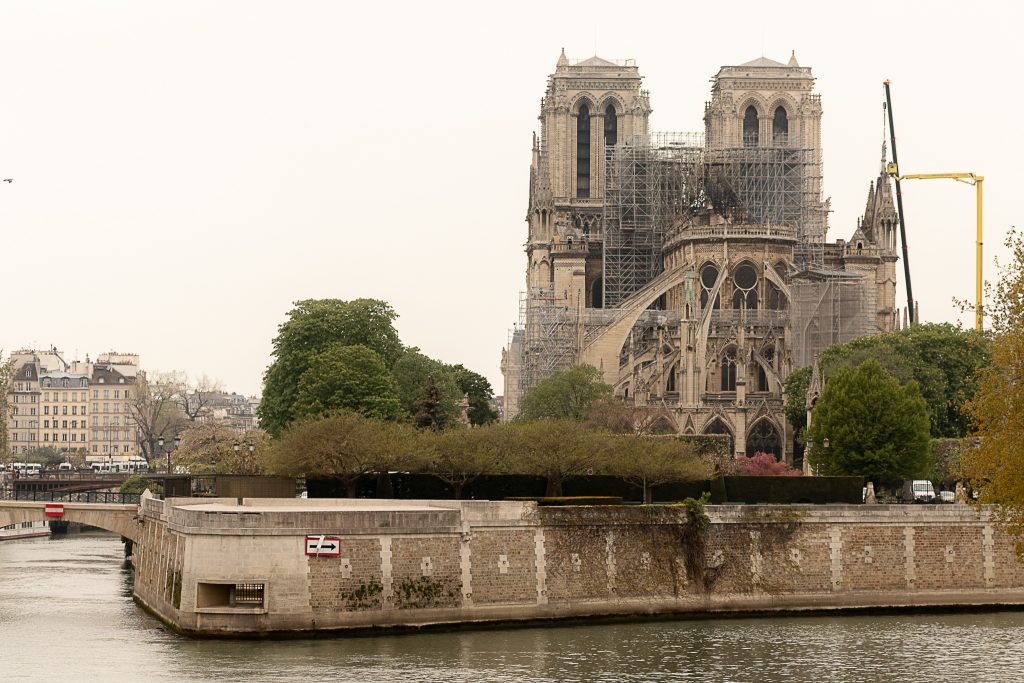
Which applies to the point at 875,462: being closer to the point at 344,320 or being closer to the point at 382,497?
the point at 382,497

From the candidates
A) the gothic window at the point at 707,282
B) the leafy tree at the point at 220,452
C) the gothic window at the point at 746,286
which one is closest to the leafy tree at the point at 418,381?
the leafy tree at the point at 220,452

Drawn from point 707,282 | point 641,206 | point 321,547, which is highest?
point 641,206

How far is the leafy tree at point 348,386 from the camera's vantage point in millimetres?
65262

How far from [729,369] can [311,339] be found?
30.7m

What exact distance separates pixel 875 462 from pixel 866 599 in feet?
46.3

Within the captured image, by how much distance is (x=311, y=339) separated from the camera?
238 ft

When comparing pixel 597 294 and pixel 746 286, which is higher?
pixel 597 294

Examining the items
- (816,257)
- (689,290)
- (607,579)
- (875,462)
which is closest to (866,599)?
(607,579)

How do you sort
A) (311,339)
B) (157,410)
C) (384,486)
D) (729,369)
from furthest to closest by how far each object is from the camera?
1. (157,410)
2. (729,369)
3. (311,339)
4. (384,486)

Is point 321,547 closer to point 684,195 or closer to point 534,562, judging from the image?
point 534,562

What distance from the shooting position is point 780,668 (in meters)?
36.7

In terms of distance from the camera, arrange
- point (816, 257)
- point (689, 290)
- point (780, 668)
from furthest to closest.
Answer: point (816, 257) → point (689, 290) → point (780, 668)

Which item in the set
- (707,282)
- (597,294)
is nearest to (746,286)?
(707,282)

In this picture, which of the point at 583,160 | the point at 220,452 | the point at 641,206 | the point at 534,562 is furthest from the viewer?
the point at 583,160
